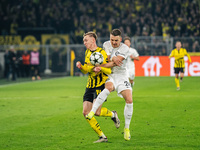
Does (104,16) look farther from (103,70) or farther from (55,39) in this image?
(103,70)

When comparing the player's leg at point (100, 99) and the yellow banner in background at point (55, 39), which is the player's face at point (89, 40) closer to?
the player's leg at point (100, 99)

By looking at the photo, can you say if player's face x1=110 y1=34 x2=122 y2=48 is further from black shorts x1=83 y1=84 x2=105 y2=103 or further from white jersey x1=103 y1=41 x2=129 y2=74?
black shorts x1=83 y1=84 x2=105 y2=103

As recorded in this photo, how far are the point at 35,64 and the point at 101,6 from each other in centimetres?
1025

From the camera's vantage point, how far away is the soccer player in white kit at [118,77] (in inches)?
283

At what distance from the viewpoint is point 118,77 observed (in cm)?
759

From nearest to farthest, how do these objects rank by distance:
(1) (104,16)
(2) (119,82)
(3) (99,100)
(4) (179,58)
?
1. (3) (99,100)
2. (2) (119,82)
3. (4) (179,58)
4. (1) (104,16)

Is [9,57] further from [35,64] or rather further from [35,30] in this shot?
[35,30]

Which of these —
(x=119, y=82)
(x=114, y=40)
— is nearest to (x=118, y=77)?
(x=119, y=82)

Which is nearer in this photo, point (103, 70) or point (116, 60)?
point (103, 70)

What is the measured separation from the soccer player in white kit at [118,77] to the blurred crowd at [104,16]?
75.9ft

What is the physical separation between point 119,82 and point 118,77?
11 centimetres

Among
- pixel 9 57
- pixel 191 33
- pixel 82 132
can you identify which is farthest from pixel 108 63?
pixel 191 33

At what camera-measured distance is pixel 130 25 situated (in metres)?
31.8

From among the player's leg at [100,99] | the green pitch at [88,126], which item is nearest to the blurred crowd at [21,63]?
the green pitch at [88,126]
